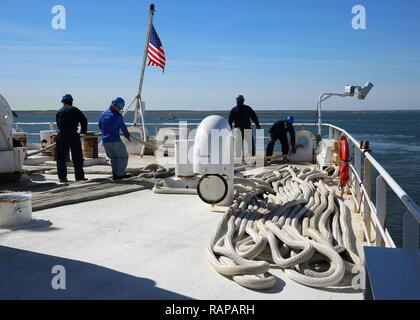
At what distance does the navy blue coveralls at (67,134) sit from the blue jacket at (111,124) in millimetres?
330

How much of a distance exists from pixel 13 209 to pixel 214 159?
7.53 ft

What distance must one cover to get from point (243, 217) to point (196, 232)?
51 cm

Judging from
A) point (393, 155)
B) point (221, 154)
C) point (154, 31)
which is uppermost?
point (154, 31)

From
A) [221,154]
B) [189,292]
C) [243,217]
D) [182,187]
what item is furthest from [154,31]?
[189,292]

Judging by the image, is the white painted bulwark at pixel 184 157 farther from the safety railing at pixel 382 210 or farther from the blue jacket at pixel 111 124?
the safety railing at pixel 382 210

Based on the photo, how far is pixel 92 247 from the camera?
4316 millimetres

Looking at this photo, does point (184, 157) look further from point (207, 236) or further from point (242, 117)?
point (242, 117)

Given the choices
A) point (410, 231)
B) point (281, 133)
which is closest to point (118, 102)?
point (281, 133)

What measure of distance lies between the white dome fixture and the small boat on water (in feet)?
0.05

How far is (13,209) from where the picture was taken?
5.09 metres

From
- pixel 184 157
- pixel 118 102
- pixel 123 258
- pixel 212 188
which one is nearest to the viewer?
pixel 123 258

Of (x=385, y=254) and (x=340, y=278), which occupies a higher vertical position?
(x=385, y=254)

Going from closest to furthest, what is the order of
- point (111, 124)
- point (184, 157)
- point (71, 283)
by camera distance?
point (71, 283)
point (184, 157)
point (111, 124)

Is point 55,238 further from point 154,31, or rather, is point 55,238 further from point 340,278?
point 154,31
